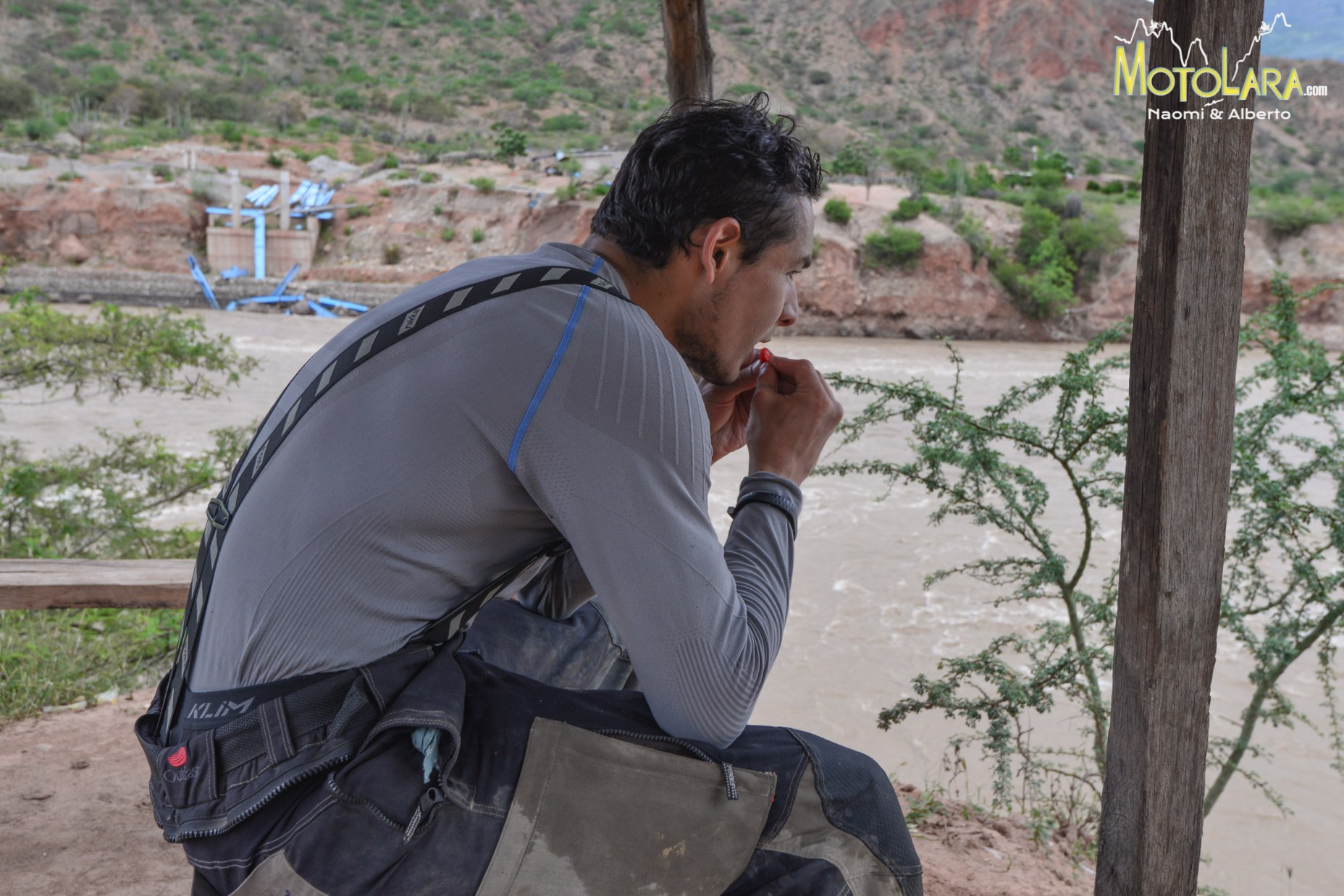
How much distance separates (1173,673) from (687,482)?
3.45ft

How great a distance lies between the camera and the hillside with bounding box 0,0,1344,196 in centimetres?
4166

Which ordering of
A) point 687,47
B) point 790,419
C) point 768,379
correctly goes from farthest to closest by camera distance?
point 687,47, point 768,379, point 790,419

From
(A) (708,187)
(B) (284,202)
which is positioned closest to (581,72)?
(B) (284,202)

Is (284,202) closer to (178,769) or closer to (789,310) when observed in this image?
(789,310)

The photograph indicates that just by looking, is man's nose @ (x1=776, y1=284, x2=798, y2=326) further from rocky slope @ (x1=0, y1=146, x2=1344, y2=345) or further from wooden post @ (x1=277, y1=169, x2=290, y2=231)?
wooden post @ (x1=277, y1=169, x2=290, y2=231)

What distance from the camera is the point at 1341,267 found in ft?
87.1

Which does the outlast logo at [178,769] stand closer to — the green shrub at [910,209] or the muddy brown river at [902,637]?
the muddy brown river at [902,637]

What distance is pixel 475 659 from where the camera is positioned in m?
1.37

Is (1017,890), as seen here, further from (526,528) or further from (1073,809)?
(526,528)

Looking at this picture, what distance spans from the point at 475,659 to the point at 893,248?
80.3 ft

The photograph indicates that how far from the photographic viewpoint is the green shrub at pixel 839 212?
82.9ft

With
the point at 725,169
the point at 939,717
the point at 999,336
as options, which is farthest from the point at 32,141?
the point at 725,169

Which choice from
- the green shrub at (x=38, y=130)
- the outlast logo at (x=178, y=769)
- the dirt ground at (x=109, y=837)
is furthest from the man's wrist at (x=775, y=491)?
the green shrub at (x=38, y=130)

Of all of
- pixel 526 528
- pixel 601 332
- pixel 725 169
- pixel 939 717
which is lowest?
pixel 939 717
